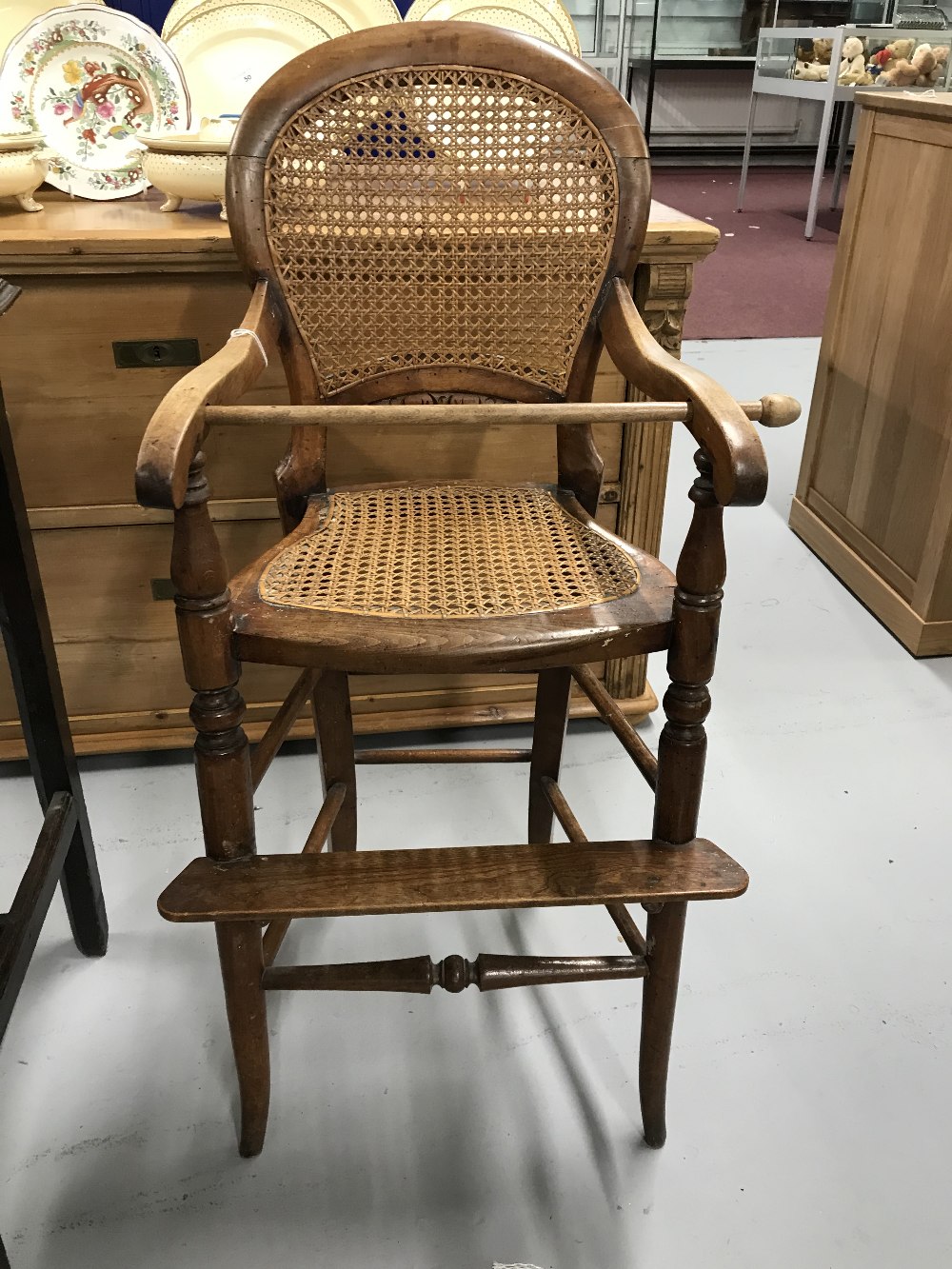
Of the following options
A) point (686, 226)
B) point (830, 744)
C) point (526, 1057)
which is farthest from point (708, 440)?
point (830, 744)

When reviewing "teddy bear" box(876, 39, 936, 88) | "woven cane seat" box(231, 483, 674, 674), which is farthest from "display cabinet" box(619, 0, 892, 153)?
"woven cane seat" box(231, 483, 674, 674)

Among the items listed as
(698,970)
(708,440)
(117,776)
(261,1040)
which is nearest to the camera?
(708,440)

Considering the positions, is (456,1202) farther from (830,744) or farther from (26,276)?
(26,276)

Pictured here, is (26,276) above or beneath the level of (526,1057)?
above

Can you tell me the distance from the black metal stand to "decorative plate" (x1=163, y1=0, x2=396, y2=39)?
0.86 meters

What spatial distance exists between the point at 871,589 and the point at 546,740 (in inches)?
44.6

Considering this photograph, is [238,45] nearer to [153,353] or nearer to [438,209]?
[153,353]

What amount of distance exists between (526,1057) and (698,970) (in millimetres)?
267

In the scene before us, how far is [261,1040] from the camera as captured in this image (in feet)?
3.51

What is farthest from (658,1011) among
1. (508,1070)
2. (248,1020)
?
(248,1020)

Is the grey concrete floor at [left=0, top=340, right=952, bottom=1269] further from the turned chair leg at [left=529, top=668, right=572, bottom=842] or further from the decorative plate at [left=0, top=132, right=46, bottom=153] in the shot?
the decorative plate at [left=0, top=132, right=46, bottom=153]

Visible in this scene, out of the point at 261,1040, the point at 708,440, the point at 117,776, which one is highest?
the point at 708,440

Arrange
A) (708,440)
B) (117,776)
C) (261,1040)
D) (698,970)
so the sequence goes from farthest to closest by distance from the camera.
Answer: (117,776), (698,970), (261,1040), (708,440)

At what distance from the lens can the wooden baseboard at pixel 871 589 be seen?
204cm
